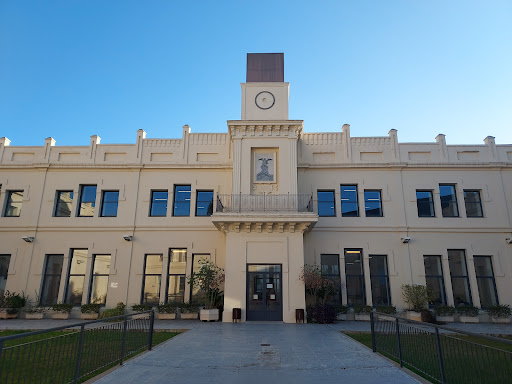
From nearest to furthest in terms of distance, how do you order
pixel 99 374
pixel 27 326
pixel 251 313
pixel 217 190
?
pixel 99 374, pixel 27 326, pixel 251 313, pixel 217 190

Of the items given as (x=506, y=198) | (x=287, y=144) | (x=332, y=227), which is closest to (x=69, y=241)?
(x=287, y=144)

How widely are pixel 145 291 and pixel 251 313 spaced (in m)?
5.30

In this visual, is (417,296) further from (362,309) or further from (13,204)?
(13,204)

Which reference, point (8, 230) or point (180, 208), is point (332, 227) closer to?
point (180, 208)

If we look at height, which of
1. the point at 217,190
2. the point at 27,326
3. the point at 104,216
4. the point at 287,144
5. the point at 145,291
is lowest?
the point at 27,326

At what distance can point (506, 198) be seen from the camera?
16484 millimetres

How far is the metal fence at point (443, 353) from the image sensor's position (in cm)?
444

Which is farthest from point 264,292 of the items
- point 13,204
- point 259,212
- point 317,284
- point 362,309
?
point 13,204

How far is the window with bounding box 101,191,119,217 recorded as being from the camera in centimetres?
1697

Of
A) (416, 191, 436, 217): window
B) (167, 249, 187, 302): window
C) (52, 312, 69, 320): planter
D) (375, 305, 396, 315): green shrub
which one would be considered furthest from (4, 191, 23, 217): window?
(416, 191, 436, 217): window

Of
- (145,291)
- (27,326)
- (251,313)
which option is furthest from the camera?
(145,291)

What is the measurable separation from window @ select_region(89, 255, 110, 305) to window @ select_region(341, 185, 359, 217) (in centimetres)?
1163

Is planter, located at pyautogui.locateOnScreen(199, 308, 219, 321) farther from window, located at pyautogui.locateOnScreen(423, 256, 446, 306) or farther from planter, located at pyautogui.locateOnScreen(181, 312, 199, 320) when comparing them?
window, located at pyautogui.locateOnScreen(423, 256, 446, 306)

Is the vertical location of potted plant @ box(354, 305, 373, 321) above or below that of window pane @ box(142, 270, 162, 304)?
below
